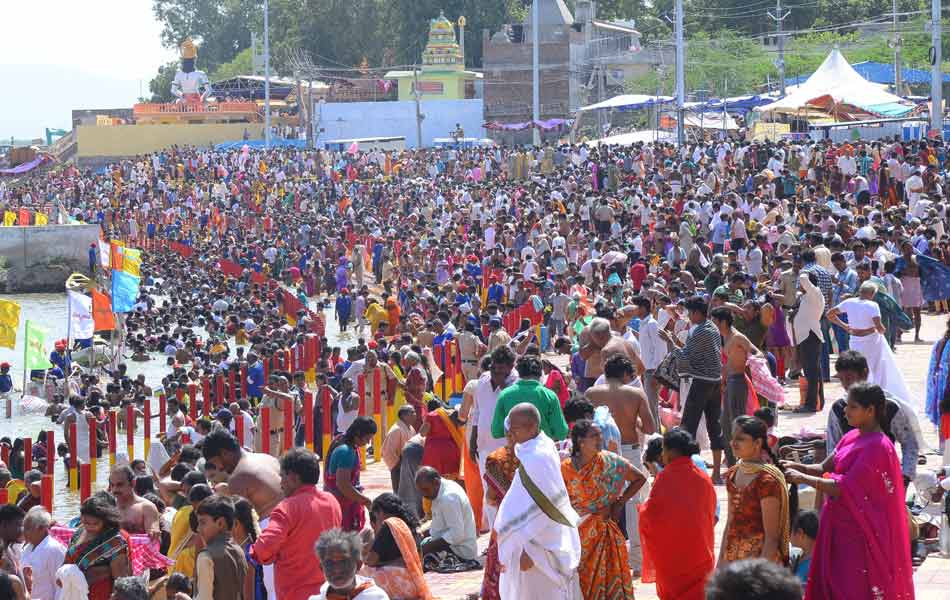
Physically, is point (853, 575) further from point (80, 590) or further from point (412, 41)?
point (412, 41)

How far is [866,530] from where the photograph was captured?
5.97 meters

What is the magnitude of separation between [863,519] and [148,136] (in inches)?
2434

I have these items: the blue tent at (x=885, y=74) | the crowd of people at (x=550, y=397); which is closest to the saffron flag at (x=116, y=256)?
the crowd of people at (x=550, y=397)

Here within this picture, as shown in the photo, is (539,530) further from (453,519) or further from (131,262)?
(131,262)

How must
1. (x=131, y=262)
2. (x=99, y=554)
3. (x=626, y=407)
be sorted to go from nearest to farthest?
(x=99, y=554)
(x=626, y=407)
(x=131, y=262)

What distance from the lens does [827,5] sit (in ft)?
217

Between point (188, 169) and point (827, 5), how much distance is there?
1199 inches

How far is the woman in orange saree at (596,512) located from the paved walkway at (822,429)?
118 centimetres

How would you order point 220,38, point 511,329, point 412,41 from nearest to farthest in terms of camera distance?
point 511,329 < point 412,41 < point 220,38

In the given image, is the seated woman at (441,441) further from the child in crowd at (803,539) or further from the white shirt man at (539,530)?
the child in crowd at (803,539)

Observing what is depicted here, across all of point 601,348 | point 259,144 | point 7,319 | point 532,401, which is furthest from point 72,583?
point 259,144

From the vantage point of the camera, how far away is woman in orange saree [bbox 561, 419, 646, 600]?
721 centimetres

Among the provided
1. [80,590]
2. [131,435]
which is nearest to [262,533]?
[80,590]

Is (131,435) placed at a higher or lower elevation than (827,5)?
lower
